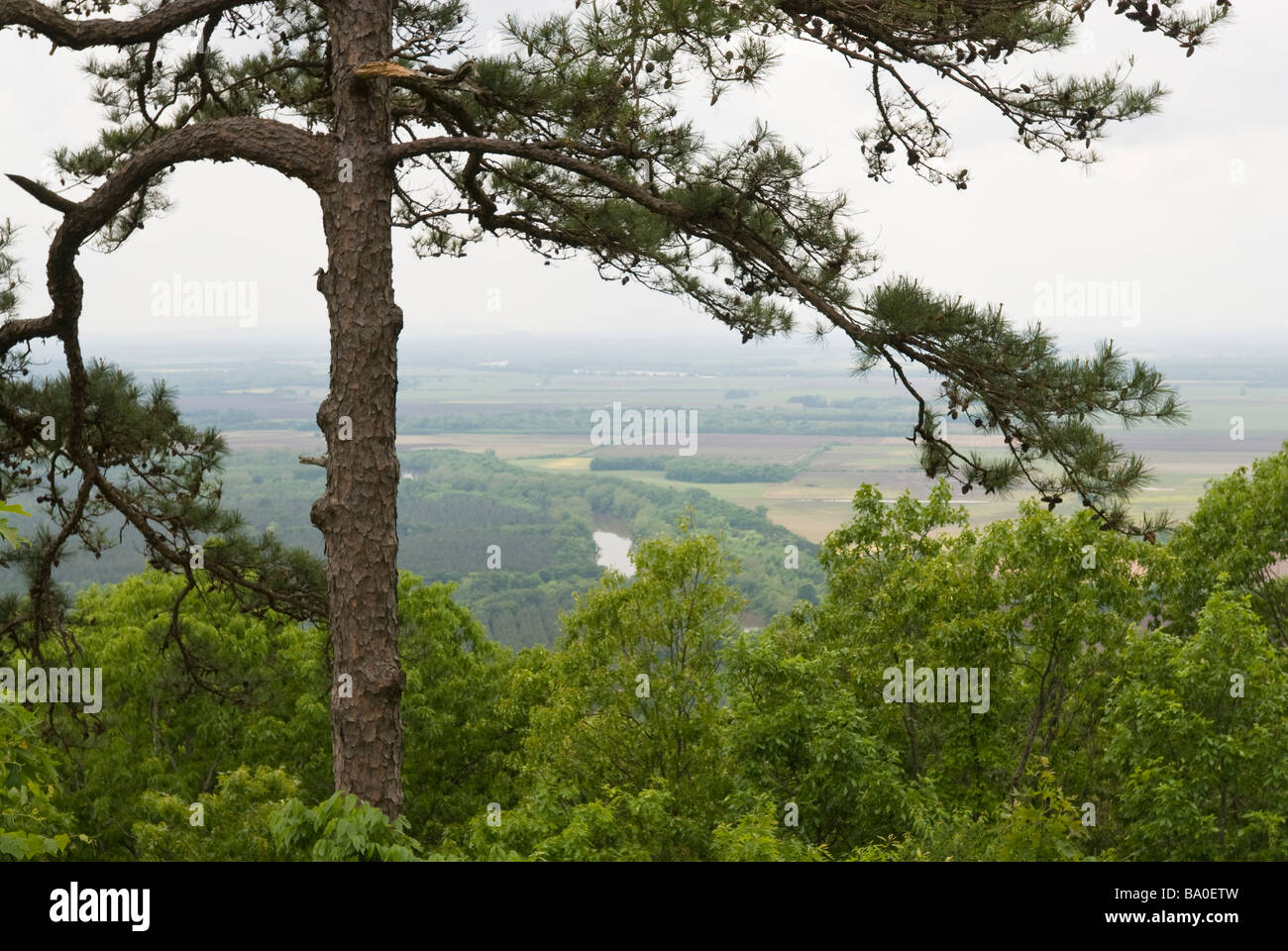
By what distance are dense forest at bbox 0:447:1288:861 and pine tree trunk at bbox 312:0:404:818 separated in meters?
4.07

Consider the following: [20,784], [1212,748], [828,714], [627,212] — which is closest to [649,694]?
[828,714]

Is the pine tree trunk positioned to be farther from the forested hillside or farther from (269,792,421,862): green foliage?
the forested hillside

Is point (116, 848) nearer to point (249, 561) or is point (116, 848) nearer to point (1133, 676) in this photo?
point (249, 561)

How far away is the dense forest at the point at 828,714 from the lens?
46.9 feet

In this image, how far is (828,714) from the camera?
15.3 meters

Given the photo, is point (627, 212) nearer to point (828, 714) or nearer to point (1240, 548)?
point (828, 714)

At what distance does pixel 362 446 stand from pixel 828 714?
36.1 feet

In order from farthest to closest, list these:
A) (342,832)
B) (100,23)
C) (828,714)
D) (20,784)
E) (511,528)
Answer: (511,528) → (828,714) → (100,23) → (20,784) → (342,832)

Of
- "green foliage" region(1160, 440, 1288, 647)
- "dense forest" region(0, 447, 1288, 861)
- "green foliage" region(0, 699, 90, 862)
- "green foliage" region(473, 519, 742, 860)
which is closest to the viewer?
"green foliage" region(0, 699, 90, 862)

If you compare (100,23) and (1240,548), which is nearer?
(100,23)

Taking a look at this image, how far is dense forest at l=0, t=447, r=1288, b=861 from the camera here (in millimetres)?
14289

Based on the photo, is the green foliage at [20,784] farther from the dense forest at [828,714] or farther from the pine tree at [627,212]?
the dense forest at [828,714]

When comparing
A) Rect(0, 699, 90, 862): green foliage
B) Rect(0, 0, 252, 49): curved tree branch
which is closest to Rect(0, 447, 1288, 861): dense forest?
Rect(0, 699, 90, 862): green foliage

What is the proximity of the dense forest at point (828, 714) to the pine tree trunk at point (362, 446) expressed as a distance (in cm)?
407
